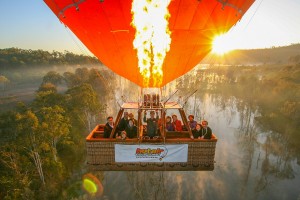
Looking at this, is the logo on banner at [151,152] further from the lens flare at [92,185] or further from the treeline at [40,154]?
the lens flare at [92,185]

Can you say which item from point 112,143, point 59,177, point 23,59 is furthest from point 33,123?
point 23,59

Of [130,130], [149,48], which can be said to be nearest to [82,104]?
[149,48]

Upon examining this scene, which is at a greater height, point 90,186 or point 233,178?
point 233,178

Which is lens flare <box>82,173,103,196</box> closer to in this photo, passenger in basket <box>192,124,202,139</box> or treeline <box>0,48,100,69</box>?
passenger in basket <box>192,124,202,139</box>

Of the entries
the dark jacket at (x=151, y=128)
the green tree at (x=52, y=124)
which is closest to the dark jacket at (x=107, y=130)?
the dark jacket at (x=151, y=128)

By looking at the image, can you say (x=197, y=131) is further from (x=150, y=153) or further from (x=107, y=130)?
(x=107, y=130)

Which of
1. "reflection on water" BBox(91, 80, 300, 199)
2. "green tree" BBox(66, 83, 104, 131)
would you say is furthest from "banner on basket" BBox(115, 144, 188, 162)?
"green tree" BBox(66, 83, 104, 131)
